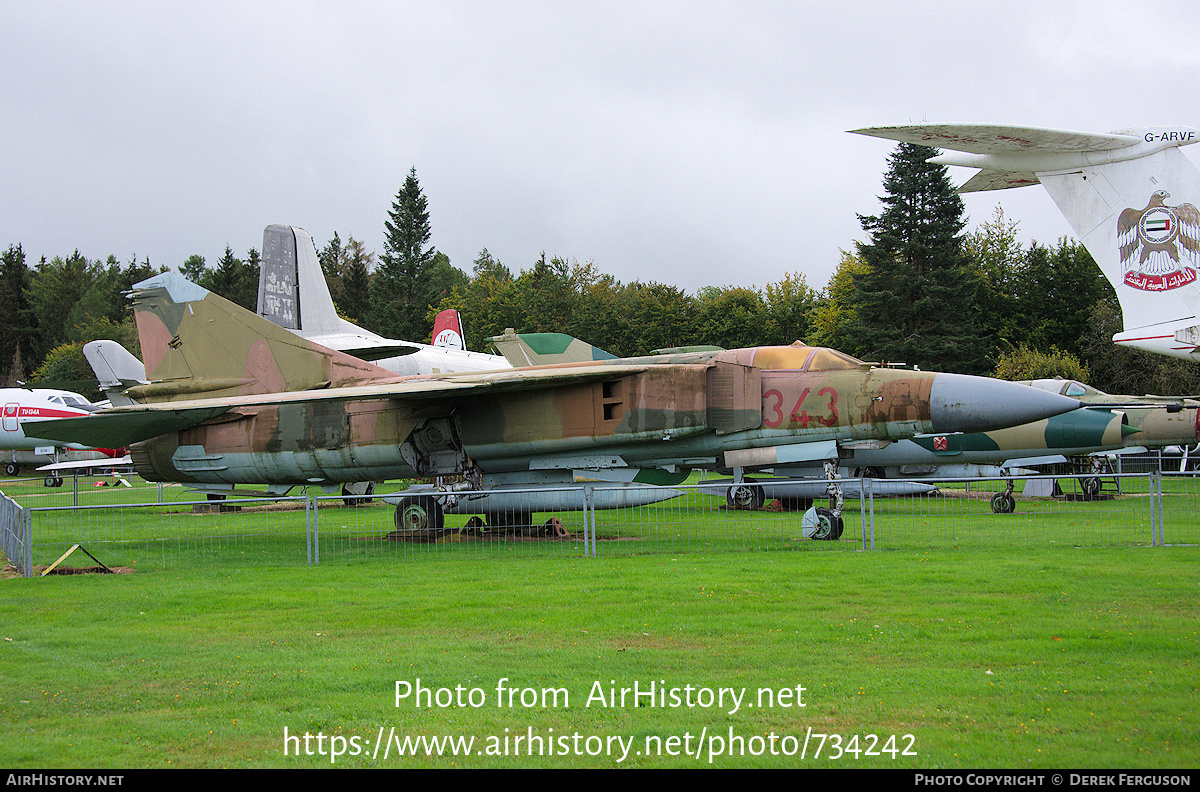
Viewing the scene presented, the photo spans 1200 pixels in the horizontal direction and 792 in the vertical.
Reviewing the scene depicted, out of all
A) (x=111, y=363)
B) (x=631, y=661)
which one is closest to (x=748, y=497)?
(x=631, y=661)

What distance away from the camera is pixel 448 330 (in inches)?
1169

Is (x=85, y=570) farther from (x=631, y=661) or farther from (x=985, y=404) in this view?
(x=985, y=404)

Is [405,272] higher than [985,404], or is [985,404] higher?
[405,272]

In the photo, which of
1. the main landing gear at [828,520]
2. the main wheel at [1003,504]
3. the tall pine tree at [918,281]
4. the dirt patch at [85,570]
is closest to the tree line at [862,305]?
the tall pine tree at [918,281]

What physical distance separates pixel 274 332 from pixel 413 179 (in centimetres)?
5308

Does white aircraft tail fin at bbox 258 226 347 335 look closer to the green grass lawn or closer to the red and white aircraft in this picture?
the green grass lawn

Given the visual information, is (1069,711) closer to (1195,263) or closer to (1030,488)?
(1195,263)

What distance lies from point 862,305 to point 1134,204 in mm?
25828

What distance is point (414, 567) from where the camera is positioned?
986cm

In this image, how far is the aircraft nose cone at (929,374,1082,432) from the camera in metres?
10.2

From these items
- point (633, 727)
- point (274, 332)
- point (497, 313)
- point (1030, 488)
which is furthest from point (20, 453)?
point (633, 727)

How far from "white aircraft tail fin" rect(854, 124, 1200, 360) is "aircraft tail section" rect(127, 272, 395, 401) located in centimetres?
904

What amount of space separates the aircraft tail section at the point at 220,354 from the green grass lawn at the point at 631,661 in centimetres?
504

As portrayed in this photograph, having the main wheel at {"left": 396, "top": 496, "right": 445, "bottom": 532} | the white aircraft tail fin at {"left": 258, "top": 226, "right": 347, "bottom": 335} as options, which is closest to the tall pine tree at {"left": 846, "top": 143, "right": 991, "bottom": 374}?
the white aircraft tail fin at {"left": 258, "top": 226, "right": 347, "bottom": 335}
